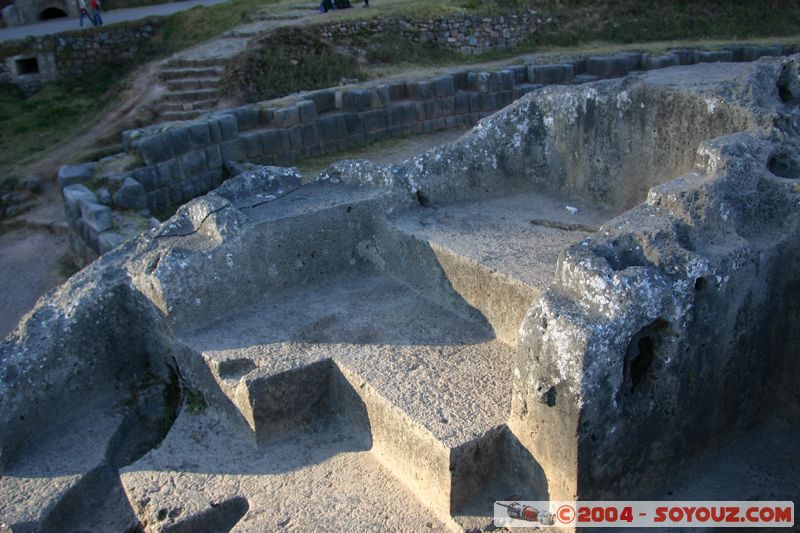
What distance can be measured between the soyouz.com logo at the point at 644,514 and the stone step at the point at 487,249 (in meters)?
1.17

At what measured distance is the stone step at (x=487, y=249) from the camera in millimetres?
4805

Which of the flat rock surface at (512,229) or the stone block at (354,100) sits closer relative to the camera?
the flat rock surface at (512,229)

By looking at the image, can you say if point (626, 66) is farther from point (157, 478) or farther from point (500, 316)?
point (157, 478)

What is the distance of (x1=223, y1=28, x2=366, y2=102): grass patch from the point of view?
15.9m

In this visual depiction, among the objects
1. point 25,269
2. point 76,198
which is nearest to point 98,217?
point 76,198

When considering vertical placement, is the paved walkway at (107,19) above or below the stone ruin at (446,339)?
above

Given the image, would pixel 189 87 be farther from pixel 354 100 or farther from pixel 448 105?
pixel 448 105

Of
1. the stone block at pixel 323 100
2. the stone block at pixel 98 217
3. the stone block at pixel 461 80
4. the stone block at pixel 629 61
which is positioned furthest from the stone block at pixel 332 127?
the stone block at pixel 629 61

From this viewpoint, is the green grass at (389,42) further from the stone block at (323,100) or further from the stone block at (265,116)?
the stone block at (265,116)

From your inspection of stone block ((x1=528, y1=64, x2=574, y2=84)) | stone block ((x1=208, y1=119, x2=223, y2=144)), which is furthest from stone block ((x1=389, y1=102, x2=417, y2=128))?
stone block ((x1=208, y1=119, x2=223, y2=144))

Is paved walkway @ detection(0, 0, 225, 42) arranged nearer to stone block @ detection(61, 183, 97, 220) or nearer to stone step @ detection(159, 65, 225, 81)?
stone step @ detection(159, 65, 225, 81)

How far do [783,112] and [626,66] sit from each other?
455 inches

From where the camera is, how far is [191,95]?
52.6ft

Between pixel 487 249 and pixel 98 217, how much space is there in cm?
681
